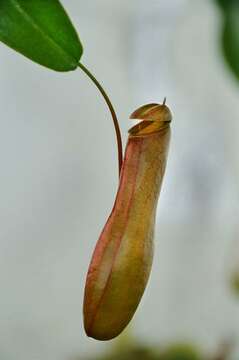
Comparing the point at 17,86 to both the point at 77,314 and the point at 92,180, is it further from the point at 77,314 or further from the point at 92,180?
the point at 77,314

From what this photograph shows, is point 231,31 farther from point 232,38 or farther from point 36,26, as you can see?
point 36,26

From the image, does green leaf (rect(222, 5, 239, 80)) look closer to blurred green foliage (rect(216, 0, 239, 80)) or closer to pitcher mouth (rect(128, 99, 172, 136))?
blurred green foliage (rect(216, 0, 239, 80))

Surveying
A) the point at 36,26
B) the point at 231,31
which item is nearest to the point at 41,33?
the point at 36,26

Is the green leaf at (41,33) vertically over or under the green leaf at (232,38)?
under

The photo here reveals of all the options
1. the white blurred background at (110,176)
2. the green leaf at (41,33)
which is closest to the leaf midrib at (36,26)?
the green leaf at (41,33)

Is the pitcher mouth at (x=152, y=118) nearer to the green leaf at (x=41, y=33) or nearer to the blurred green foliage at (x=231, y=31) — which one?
the green leaf at (x=41, y=33)

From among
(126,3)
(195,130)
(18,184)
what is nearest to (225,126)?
(195,130)
